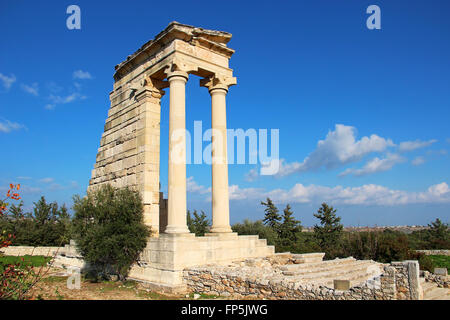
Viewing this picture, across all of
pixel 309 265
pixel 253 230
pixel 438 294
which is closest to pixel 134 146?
pixel 309 265

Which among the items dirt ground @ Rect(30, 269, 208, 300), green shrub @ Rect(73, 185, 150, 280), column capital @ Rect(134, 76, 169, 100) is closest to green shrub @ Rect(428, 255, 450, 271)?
dirt ground @ Rect(30, 269, 208, 300)

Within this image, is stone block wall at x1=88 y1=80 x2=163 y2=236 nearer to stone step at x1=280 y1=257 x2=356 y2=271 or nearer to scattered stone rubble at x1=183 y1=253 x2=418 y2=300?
scattered stone rubble at x1=183 y1=253 x2=418 y2=300

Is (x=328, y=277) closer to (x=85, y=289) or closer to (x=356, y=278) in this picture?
(x=356, y=278)

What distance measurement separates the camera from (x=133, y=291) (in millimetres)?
12430

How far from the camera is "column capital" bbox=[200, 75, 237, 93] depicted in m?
15.8

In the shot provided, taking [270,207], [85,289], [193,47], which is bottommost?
[85,289]

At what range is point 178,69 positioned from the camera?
563 inches

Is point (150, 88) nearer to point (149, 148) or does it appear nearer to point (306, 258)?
point (149, 148)

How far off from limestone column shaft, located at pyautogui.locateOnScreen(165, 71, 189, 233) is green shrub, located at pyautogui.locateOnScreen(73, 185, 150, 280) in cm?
147

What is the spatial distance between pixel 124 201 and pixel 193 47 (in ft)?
22.8

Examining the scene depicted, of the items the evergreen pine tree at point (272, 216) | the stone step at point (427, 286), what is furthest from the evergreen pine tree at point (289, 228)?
the stone step at point (427, 286)
